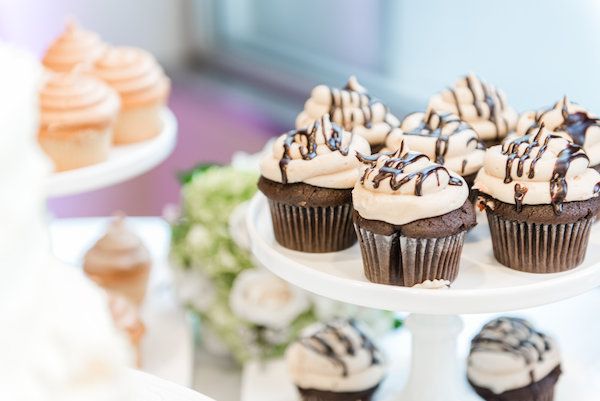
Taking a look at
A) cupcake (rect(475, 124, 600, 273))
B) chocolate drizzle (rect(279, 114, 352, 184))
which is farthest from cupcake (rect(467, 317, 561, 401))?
chocolate drizzle (rect(279, 114, 352, 184))

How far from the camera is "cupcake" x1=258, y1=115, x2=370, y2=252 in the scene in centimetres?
151

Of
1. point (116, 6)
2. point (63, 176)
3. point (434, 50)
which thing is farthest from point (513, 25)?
point (116, 6)

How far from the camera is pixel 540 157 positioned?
4.66ft

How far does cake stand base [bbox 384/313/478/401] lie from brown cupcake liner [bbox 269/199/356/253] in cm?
18

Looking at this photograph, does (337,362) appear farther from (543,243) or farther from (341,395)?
(543,243)

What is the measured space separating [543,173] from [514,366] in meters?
0.44

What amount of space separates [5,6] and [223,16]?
39.8 inches

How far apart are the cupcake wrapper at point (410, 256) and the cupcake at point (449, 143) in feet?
0.52

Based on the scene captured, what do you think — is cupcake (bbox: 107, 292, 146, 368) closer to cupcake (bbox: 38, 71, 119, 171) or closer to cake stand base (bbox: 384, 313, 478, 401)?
cupcake (bbox: 38, 71, 119, 171)

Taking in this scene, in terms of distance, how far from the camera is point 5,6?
417 centimetres

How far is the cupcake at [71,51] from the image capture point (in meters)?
2.38

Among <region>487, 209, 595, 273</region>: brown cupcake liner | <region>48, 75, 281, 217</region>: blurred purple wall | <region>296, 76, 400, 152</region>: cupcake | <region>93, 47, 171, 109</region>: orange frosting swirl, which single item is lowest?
<region>48, 75, 281, 217</region>: blurred purple wall

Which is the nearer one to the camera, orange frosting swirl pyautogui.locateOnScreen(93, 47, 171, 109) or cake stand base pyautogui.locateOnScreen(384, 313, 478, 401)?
cake stand base pyautogui.locateOnScreen(384, 313, 478, 401)

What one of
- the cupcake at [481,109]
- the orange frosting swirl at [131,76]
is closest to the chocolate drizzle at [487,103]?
the cupcake at [481,109]
